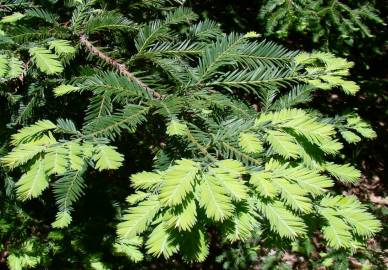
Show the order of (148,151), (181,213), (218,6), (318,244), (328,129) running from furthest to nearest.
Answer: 1. (318,244)
2. (218,6)
3. (148,151)
4. (328,129)
5. (181,213)

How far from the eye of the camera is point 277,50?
6.54 feet

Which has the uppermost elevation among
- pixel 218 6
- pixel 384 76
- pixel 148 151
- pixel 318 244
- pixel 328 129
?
pixel 328 129

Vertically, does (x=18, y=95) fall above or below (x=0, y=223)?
above

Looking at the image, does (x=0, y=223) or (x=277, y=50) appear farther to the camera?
(x=0, y=223)

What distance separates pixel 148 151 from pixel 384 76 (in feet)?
14.5

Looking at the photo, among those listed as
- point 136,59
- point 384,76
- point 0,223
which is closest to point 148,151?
point 0,223

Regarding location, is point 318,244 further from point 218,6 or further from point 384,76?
point 218,6

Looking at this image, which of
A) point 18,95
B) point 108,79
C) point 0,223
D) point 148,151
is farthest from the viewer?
point 148,151

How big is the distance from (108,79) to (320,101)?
4861mm

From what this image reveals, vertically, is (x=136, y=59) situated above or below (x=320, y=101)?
above

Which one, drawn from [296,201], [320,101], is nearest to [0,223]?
[296,201]

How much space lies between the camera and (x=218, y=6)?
4629 millimetres

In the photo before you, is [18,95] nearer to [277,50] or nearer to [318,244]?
[277,50]

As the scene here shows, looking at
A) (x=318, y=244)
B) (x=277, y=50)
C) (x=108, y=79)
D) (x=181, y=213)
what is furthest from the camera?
(x=318, y=244)
